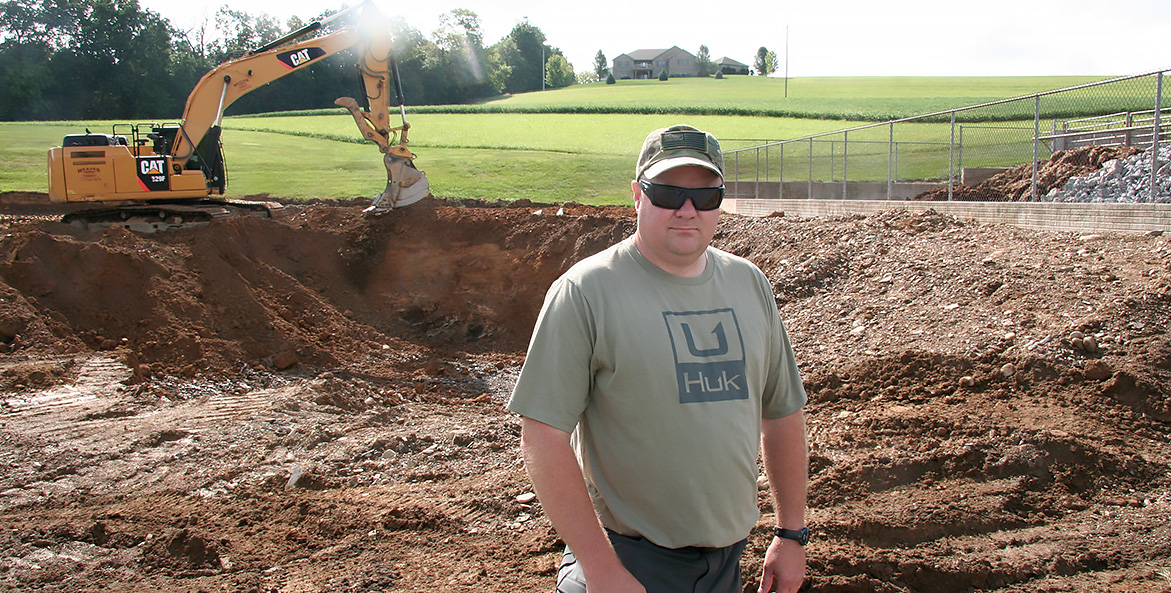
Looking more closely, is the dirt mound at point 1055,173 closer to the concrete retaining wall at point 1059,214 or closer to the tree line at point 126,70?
the concrete retaining wall at point 1059,214

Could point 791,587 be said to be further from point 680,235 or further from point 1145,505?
point 1145,505

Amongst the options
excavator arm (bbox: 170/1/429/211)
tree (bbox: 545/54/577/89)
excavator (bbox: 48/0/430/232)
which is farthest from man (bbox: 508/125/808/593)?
tree (bbox: 545/54/577/89)

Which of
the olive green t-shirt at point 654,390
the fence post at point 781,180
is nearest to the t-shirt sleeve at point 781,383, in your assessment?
the olive green t-shirt at point 654,390

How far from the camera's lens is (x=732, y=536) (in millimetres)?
2344

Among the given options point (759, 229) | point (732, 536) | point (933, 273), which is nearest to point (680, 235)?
point (732, 536)

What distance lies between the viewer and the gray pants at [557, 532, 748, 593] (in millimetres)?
2262

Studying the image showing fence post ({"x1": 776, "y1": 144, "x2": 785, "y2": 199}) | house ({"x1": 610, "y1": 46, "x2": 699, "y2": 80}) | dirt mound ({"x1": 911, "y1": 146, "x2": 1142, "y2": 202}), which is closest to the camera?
dirt mound ({"x1": 911, "y1": 146, "x2": 1142, "y2": 202})

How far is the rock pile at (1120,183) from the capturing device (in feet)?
38.7

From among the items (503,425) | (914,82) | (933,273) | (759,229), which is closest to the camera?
(503,425)

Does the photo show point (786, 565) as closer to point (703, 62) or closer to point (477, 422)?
point (477, 422)

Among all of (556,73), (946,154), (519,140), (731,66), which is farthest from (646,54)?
(946,154)

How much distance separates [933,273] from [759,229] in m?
4.56

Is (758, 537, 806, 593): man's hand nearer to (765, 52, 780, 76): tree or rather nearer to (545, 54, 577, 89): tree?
(545, 54, 577, 89): tree

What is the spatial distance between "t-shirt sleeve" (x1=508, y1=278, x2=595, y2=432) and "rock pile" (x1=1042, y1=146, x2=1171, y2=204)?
1218 cm
